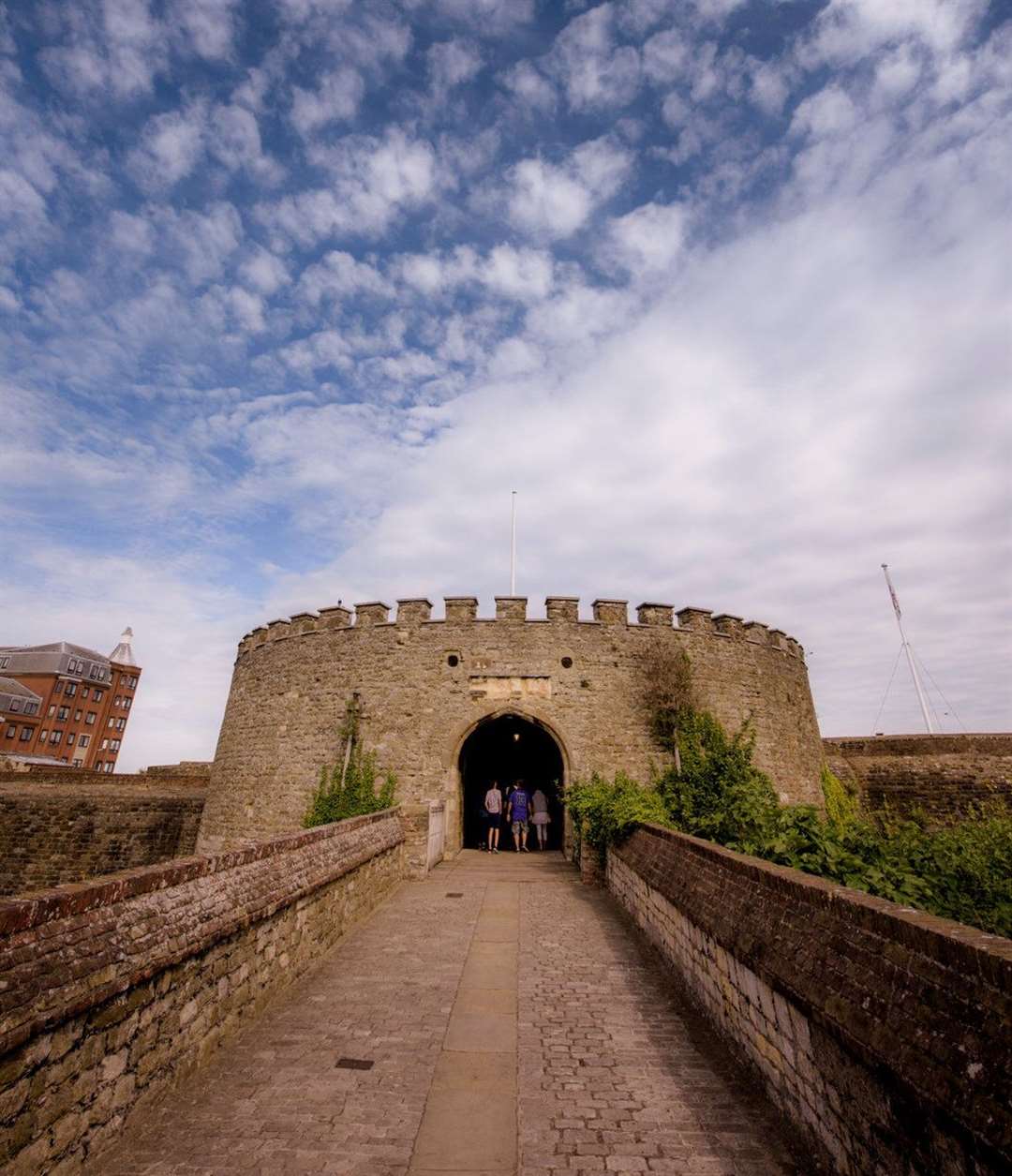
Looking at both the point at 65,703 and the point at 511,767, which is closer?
the point at 511,767

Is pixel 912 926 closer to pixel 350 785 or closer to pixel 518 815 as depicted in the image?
pixel 518 815

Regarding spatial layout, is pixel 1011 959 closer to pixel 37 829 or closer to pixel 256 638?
pixel 256 638

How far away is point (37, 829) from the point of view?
19.5 metres

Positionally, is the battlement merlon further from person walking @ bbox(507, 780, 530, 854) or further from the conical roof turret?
the conical roof turret

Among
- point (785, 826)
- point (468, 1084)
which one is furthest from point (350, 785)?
point (468, 1084)

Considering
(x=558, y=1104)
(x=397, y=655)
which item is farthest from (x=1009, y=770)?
(x=558, y=1104)

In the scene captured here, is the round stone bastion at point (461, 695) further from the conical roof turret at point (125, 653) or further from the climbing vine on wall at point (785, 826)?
the conical roof turret at point (125, 653)

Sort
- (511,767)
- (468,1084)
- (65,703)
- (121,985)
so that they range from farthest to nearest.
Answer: (65,703) → (511,767) → (468,1084) → (121,985)

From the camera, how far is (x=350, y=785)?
14680mm

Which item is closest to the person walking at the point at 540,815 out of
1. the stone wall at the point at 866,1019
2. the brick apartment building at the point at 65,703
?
the stone wall at the point at 866,1019

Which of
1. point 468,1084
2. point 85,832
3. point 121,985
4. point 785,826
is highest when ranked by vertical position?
point 785,826

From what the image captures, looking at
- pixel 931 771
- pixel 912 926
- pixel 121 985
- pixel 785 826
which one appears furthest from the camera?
pixel 931 771

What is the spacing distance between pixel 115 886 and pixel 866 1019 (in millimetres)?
4393

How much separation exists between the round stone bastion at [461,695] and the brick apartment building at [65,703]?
57.8m
